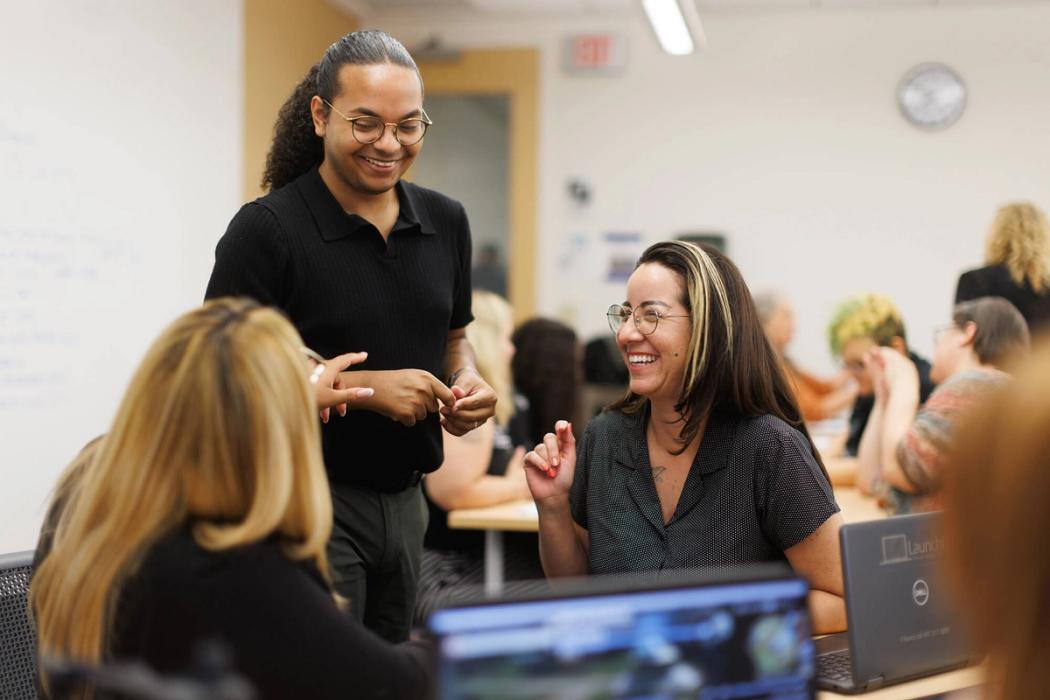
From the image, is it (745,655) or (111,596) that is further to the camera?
(111,596)

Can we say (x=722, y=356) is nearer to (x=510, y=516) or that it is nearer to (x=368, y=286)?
(x=368, y=286)

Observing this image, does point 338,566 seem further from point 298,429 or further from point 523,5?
point 523,5

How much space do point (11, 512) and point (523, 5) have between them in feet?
14.7

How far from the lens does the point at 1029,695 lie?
3.41 feet

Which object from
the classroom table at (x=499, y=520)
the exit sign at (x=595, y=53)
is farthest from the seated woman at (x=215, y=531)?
the exit sign at (x=595, y=53)

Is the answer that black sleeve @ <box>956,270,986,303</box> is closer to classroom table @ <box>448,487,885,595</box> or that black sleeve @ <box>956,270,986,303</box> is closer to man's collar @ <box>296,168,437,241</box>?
classroom table @ <box>448,487,885,595</box>

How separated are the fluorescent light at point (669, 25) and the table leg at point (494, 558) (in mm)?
2520

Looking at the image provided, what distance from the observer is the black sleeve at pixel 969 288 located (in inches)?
179

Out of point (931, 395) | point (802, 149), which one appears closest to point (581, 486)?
point (931, 395)

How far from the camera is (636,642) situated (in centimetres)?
108

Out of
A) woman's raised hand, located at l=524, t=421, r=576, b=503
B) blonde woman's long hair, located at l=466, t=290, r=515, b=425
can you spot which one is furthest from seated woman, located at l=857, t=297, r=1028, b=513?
blonde woman's long hair, located at l=466, t=290, r=515, b=425

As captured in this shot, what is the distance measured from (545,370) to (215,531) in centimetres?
327

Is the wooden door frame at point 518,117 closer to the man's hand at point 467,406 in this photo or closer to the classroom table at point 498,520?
the classroom table at point 498,520

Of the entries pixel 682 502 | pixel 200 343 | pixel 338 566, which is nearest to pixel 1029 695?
pixel 200 343
